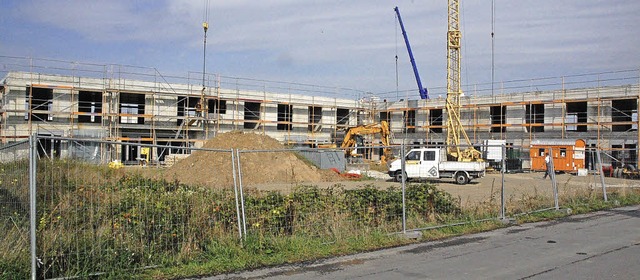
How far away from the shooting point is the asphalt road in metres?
7.66

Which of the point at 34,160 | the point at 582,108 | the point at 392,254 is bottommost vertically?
the point at 392,254

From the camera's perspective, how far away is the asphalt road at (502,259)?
766 centimetres

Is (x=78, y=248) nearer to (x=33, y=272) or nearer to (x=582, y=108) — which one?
(x=33, y=272)

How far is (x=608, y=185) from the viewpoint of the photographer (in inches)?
716

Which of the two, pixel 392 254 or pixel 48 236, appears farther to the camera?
pixel 392 254

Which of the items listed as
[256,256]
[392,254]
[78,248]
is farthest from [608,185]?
[78,248]

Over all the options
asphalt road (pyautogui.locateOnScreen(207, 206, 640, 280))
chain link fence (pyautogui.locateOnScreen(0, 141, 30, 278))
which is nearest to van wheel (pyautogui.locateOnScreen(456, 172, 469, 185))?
asphalt road (pyautogui.locateOnScreen(207, 206, 640, 280))

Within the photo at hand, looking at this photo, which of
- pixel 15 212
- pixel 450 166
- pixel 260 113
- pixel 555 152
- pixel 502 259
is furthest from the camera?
pixel 260 113

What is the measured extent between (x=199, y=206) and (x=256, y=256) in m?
1.19

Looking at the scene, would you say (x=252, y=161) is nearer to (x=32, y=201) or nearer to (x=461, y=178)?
(x=461, y=178)

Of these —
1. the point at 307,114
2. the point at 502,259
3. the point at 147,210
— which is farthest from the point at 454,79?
the point at 147,210

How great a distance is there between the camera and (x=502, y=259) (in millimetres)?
8758

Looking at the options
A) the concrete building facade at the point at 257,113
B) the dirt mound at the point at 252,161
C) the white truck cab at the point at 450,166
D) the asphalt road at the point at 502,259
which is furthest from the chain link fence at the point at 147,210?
the concrete building facade at the point at 257,113

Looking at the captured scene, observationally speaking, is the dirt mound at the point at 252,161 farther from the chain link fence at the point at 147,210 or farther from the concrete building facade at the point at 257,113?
the chain link fence at the point at 147,210
